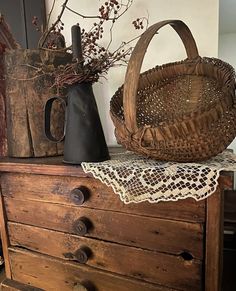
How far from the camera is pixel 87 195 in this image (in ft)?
1.99

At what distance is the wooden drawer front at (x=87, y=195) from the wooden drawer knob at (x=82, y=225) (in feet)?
0.12

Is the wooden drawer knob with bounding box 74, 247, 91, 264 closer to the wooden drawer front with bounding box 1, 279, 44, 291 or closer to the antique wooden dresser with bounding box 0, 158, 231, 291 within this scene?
the antique wooden dresser with bounding box 0, 158, 231, 291

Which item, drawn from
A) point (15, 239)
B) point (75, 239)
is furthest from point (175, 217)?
point (15, 239)

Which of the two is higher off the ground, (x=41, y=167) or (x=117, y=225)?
(x=41, y=167)

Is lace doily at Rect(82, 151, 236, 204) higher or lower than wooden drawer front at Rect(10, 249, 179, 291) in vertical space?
higher

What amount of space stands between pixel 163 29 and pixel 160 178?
1.85 ft

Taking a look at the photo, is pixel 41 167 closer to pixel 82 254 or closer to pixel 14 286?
pixel 82 254

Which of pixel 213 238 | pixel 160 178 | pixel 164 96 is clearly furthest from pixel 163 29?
pixel 213 238

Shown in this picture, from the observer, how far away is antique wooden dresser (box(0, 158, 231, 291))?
510mm

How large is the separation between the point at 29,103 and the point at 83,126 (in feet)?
0.77

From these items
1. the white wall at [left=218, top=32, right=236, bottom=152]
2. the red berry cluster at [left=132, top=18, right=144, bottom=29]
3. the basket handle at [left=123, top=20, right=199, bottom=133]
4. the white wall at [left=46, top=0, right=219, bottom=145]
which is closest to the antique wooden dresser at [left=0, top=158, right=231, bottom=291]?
the basket handle at [left=123, top=20, right=199, bottom=133]

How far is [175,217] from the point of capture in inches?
20.6

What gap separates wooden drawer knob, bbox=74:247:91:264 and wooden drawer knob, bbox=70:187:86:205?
0.13m

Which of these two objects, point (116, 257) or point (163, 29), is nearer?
point (116, 257)
